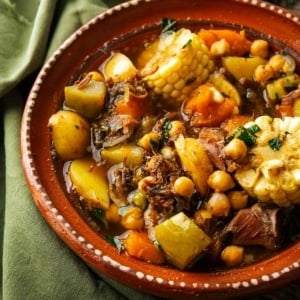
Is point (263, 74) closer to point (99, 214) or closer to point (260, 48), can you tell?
point (260, 48)

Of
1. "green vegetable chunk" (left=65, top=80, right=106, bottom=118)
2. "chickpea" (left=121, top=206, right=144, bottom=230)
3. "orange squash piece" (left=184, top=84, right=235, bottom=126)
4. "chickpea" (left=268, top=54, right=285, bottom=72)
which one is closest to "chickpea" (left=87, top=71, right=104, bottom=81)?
"green vegetable chunk" (left=65, top=80, right=106, bottom=118)

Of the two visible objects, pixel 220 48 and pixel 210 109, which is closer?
pixel 210 109

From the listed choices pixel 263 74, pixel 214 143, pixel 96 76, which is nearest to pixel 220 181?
pixel 214 143

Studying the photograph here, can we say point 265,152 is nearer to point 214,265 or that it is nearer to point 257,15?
point 214,265

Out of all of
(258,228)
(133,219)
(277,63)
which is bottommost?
(133,219)

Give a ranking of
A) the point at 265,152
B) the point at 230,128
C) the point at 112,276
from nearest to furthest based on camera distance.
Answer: the point at 112,276, the point at 265,152, the point at 230,128

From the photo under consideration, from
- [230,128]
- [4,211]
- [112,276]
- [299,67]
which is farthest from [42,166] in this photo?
[299,67]
